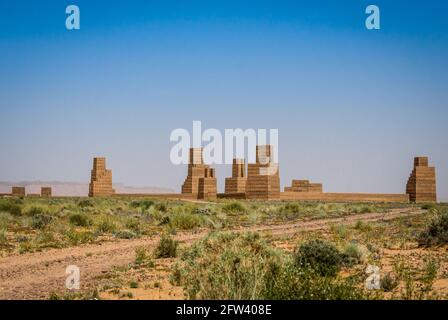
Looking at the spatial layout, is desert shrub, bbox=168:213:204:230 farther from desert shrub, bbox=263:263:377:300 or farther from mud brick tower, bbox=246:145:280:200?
mud brick tower, bbox=246:145:280:200

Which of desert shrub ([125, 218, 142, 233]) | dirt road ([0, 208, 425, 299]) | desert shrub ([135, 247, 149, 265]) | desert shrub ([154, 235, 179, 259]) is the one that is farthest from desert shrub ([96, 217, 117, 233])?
desert shrub ([135, 247, 149, 265])

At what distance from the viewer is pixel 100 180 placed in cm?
9150

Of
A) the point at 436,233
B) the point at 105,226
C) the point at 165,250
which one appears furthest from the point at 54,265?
the point at 436,233

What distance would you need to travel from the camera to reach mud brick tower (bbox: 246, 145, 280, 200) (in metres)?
75.4

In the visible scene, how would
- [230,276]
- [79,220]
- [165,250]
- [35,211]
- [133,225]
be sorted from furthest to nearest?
1. [35,211]
2. [79,220]
3. [133,225]
4. [165,250]
5. [230,276]

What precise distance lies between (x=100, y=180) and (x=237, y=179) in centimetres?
2236

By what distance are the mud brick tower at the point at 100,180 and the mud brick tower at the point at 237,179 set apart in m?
19.7

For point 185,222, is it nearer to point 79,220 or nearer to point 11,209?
point 79,220

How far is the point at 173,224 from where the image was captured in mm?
24469

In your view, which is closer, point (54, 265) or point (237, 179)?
point (54, 265)

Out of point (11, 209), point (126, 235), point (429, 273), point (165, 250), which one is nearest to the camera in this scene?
point (429, 273)

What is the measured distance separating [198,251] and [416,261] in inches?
198

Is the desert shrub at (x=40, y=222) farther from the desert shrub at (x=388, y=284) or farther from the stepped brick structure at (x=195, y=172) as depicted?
the stepped brick structure at (x=195, y=172)
